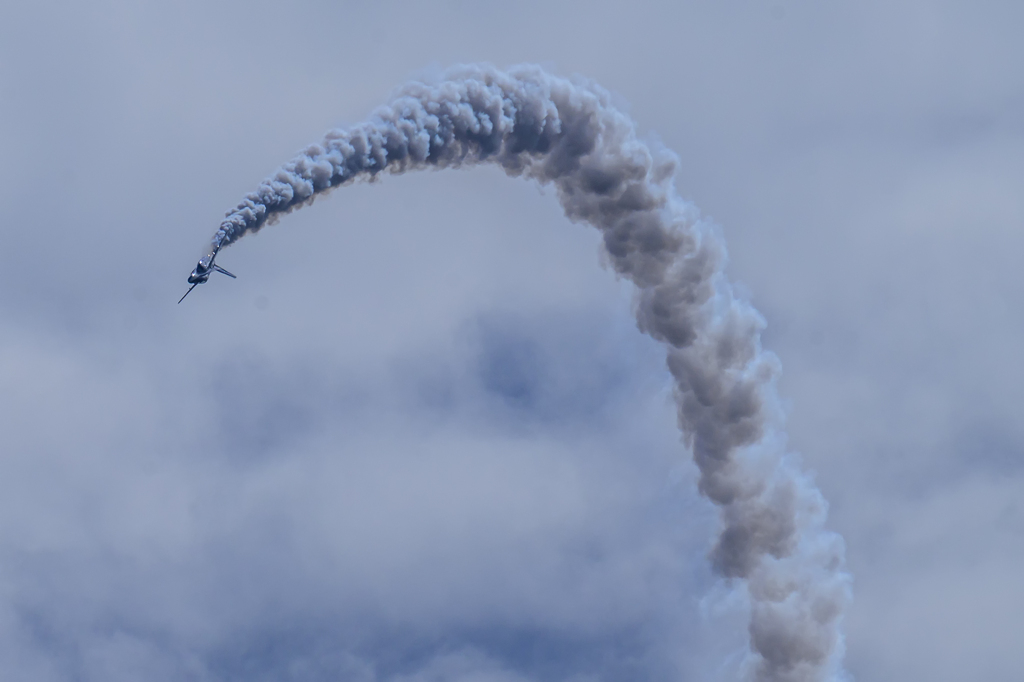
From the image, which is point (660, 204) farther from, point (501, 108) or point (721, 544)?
point (721, 544)

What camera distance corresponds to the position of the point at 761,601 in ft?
422

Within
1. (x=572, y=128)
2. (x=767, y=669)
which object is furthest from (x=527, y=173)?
(x=767, y=669)

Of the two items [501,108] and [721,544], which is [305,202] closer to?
[501,108]

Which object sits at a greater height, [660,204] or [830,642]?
[660,204]

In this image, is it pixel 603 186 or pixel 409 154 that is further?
pixel 603 186

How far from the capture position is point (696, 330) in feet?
409

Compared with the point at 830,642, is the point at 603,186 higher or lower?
higher

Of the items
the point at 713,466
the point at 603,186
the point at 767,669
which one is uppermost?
the point at 603,186

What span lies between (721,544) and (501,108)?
109 ft

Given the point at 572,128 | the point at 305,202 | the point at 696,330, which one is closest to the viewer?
the point at 305,202

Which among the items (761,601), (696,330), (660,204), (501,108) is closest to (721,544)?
(761,601)

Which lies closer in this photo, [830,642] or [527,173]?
[527,173]

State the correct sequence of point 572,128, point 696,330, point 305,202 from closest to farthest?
point 305,202 < point 572,128 < point 696,330

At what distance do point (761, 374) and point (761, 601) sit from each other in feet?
48.0
